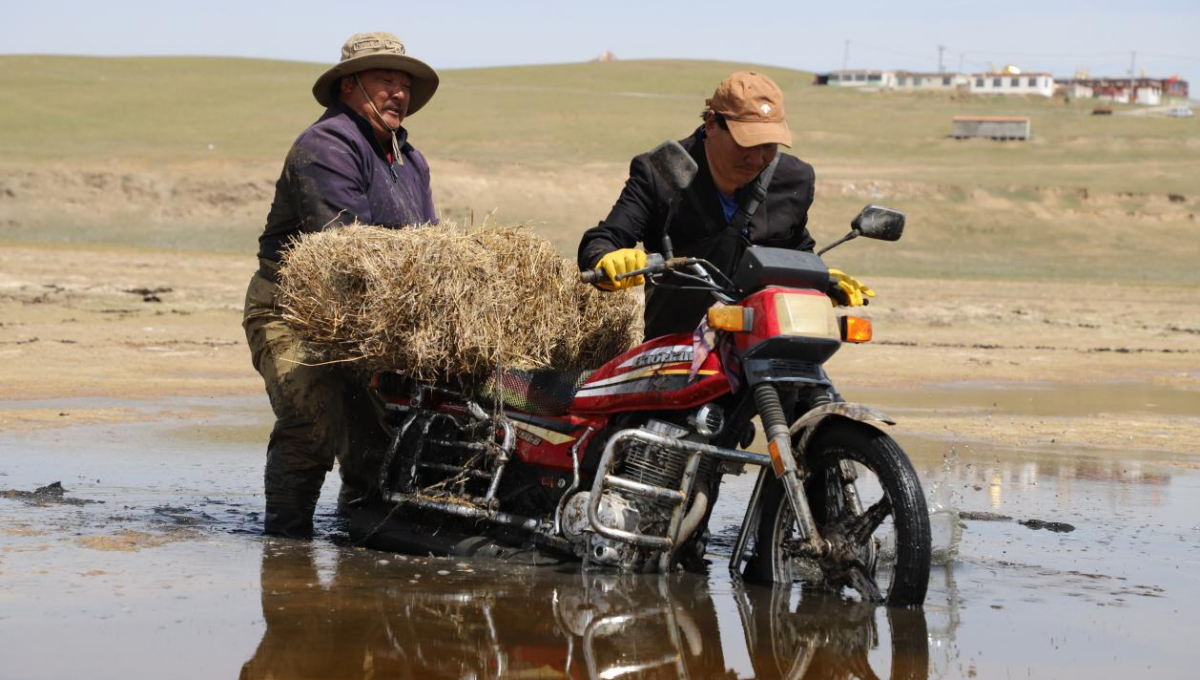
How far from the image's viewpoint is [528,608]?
5.55 m

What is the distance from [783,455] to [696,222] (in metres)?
1.11

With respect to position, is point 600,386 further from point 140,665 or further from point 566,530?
point 140,665

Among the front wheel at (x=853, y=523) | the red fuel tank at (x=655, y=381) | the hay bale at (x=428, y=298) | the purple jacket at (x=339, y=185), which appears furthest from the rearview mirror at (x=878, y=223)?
the purple jacket at (x=339, y=185)

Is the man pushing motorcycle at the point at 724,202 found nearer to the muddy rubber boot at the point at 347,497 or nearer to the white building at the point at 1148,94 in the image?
the muddy rubber boot at the point at 347,497

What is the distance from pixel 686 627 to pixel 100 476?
4561mm

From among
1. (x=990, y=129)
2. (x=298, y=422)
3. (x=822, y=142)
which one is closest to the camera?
(x=298, y=422)

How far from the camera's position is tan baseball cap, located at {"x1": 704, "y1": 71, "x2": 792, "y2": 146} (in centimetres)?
572

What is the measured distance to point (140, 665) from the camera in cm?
460

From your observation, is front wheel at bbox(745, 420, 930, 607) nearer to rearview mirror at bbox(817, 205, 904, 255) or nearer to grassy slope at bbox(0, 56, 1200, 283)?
Answer: rearview mirror at bbox(817, 205, 904, 255)

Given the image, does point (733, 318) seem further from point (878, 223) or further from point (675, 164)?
point (878, 223)

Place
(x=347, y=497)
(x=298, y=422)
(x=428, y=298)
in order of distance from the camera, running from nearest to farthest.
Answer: (x=428, y=298), (x=298, y=422), (x=347, y=497)

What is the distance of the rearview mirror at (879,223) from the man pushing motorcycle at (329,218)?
2.13 meters

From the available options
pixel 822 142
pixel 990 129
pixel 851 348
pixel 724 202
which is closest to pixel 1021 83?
pixel 990 129

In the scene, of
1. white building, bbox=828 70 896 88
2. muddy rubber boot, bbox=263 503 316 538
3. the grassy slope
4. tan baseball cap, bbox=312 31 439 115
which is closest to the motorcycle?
muddy rubber boot, bbox=263 503 316 538
